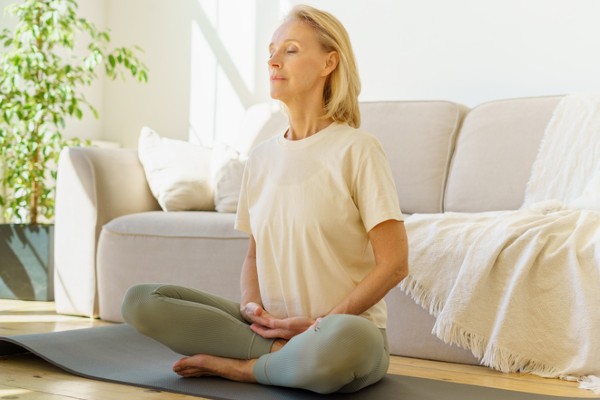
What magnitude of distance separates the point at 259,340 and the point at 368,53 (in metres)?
2.17

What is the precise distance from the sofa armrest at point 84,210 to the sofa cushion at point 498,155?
121cm

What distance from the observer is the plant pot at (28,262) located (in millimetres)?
3547

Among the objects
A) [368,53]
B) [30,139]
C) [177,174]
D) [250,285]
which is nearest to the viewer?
[250,285]

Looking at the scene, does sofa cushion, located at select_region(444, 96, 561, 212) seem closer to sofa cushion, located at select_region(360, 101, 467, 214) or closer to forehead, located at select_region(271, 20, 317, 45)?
sofa cushion, located at select_region(360, 101, 467, 214)

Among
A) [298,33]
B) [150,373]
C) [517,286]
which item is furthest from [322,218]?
[517,286]

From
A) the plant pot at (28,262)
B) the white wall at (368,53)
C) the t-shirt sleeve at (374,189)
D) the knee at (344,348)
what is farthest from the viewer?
the plant pot at (28,262)

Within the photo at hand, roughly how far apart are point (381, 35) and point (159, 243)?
145 centimetres

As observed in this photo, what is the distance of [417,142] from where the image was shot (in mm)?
3205

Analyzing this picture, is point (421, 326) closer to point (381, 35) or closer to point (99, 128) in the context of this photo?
point (381, 35)

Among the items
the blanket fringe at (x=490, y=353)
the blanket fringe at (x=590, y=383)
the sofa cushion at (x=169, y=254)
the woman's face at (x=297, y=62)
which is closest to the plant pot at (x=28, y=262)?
the sofa cushion at (x=169, y=254)

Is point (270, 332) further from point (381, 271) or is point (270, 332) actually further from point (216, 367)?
point (381, 271)

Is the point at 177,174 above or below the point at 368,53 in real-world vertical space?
below

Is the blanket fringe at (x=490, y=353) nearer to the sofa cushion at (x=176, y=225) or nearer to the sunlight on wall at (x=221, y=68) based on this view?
the sofa cushion at (x=176, y=225)

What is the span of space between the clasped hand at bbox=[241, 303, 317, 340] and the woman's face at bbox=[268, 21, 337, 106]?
0.48 metres
